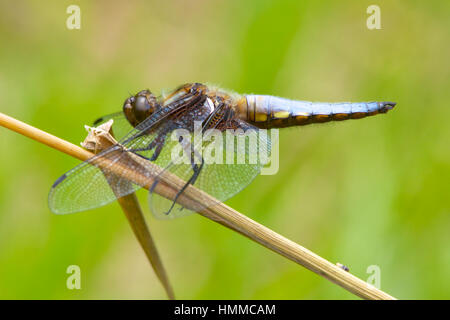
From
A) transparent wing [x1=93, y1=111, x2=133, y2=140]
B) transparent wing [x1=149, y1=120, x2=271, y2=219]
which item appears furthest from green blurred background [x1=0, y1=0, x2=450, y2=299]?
transparent wing [x1=149, y1=120, x2=271, y2=219]

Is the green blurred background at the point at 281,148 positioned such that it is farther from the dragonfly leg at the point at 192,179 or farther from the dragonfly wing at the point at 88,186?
the dragonfly wing at the point at 88,186

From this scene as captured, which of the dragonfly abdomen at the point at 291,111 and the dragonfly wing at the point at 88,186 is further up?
the dragonfly abdomen at the point at 291,111

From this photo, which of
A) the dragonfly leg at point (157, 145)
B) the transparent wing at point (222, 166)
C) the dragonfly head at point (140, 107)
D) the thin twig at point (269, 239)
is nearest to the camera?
the thin twig at point (269, 239)

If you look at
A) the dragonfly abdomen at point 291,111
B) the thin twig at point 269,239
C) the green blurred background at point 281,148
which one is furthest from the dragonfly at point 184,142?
the green blurred background at point 281,148

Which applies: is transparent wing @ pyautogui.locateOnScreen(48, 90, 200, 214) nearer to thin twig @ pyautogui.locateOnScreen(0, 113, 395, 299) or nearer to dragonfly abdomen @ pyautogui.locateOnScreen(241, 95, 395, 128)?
thin twig @ pyautogui.locateOnScreen(0, 113, 395, 299)

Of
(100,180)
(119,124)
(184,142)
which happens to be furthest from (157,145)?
(119,124)

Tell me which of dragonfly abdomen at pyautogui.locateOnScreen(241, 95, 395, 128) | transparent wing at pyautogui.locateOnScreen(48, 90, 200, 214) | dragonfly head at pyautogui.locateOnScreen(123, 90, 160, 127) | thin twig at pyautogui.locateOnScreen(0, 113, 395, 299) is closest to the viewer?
thin twig at pyautogui.locateOnScreen(0, 113, 395, 299)
